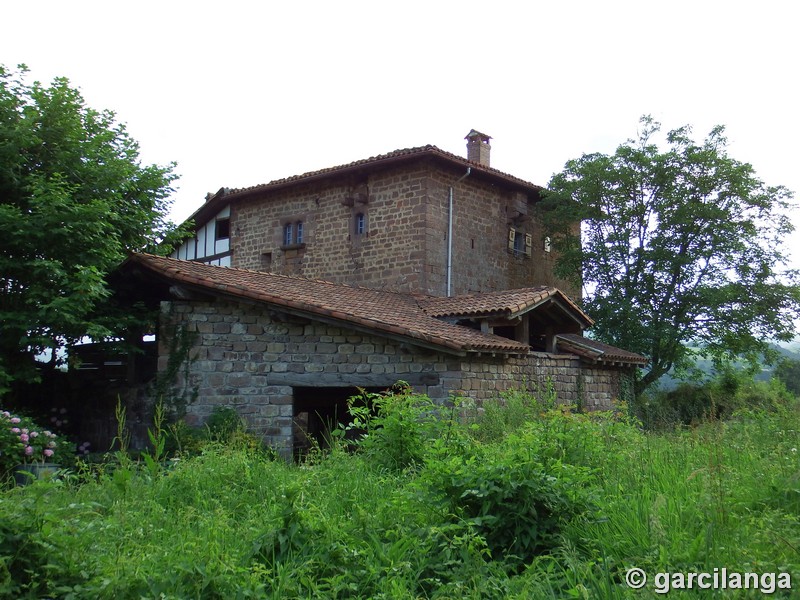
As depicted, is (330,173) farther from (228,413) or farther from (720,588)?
(720,588)

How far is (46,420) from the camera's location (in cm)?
1296

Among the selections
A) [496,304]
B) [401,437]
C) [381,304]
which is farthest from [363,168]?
[401,437]

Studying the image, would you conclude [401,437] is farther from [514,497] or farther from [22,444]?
[22,444]

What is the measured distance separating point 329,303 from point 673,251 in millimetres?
12111

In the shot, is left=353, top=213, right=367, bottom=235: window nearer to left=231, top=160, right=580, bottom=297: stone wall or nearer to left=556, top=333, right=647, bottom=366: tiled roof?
left=231, top=160, right=580, bottom=297: stone wall

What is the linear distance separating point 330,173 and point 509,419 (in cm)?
1119

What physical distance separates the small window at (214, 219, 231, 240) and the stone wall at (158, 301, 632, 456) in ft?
33.7

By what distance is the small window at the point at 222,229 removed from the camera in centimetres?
2183

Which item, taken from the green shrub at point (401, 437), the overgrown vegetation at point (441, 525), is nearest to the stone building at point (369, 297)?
the green shrub at point (401, 437)

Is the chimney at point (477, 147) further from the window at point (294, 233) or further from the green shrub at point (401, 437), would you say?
the green shrub at point (401, 437)

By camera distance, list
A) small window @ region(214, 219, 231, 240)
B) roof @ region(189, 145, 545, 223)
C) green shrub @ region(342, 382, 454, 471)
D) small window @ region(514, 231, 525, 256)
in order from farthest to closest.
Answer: small window @ region(214, 219, 231, 240) < small window @ region(514, 231, 525, 256) < roof @ region(189, 145, 545, 223) < green shrub @ region(342, 382, 454, 471)

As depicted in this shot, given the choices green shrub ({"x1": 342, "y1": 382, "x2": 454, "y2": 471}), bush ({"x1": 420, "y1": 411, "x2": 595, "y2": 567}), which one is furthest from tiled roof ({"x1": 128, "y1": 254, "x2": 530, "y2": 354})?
bush ({"x1": 420, "y1": 411, "x2": 595, "y2": 567})

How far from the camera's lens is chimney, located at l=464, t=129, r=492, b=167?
69.7 feet

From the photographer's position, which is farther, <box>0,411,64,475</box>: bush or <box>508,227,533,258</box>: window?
<box>508,227,533,258</box>: window
